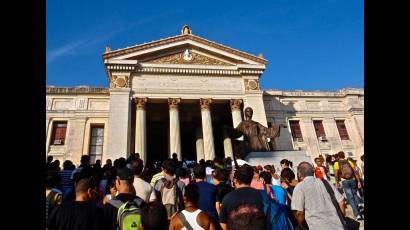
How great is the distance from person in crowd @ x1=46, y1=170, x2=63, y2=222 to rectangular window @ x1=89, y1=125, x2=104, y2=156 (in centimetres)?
1828

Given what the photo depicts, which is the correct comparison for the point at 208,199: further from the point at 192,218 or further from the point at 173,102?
the point at 173,102

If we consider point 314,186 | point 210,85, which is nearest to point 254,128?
point 314,186

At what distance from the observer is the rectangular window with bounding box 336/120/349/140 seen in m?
26.8

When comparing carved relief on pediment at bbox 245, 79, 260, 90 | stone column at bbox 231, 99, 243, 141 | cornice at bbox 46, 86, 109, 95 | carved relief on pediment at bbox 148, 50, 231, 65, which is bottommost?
stone column at bbox 231, 99, 243, 141

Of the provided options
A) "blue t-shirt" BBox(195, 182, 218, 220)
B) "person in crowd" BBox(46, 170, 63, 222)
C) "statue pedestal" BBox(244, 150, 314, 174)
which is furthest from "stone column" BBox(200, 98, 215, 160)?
"person in crowd" BBox(46, 170, 63, 222)

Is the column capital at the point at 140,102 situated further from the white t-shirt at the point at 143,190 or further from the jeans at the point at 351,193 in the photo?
the white t-shirt at the point at 143,190

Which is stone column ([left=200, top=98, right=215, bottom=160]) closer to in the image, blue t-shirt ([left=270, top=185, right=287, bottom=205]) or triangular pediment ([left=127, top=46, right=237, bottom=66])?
triangular pediment ([left=127, top=46, right=237, bottom=66])

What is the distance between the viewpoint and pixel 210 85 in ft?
71.8

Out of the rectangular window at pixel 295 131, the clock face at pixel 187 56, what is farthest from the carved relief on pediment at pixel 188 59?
the rectangular window at pixel 295 131

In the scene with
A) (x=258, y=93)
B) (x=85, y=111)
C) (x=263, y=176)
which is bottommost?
(x=263, y=176)

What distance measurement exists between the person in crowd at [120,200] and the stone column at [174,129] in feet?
49.1
